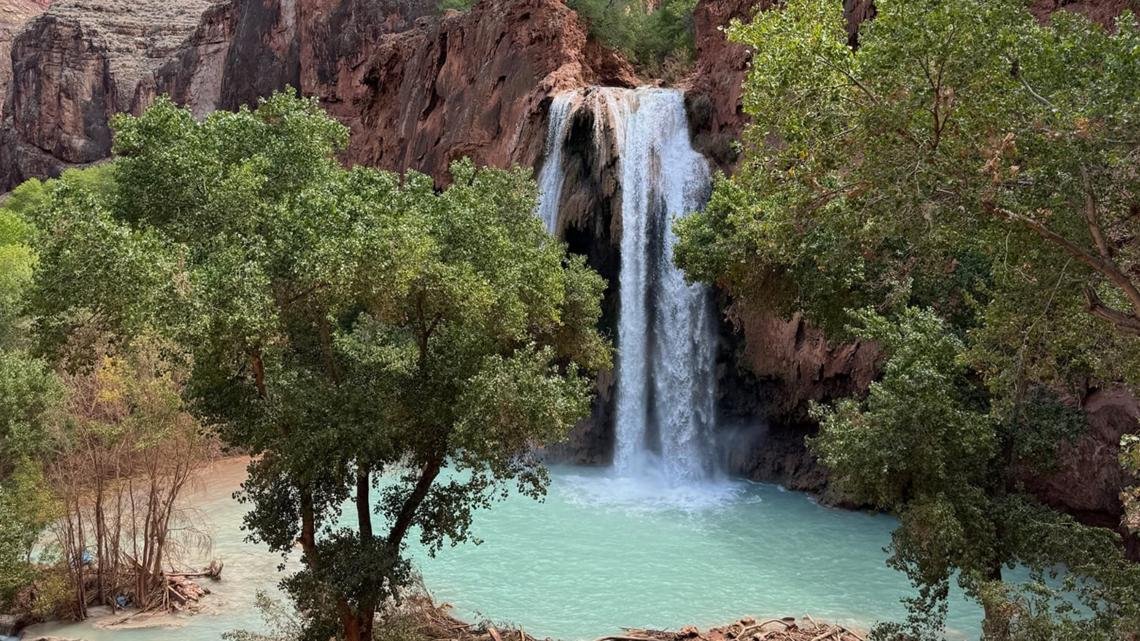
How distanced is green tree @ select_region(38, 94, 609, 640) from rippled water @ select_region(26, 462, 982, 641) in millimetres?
5031

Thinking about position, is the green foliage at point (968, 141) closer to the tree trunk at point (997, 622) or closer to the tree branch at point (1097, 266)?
the tree branch at point (1097, 266)

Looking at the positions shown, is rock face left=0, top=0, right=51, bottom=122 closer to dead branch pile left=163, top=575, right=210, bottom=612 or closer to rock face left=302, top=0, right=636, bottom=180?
rock face left=302, top=0, right=636, bottom=180

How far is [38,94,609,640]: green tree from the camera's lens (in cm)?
806

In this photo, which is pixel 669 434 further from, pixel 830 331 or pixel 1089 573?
pixel 1089 573

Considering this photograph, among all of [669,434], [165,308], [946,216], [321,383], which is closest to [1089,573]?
[946,216]

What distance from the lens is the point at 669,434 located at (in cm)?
2578

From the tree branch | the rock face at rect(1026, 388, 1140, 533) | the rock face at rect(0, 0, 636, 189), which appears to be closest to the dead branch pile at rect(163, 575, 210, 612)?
the rock face at rect(0, 0, 636, 189)

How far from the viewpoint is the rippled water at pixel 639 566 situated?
584 inches

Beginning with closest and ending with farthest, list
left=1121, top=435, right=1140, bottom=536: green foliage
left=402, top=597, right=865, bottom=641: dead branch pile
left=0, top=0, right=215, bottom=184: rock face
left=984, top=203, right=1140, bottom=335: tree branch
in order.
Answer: left=1121, top=435, right=1140, bottom=536: green foliage → left=984, top=203, right=1140, bottom=335: tree branch → left=402, top=597, right=865, bottom=641: dead branch pile → left=0, top=0, right=215, bottom=184: rock face

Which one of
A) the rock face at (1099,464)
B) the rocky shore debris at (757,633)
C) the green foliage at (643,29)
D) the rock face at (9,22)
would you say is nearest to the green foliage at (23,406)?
the rocky shore debris at (757,633)

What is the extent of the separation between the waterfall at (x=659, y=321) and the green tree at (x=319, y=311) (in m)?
15.0

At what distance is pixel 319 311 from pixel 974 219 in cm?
643

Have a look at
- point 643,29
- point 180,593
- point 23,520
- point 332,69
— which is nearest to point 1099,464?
point 180,593

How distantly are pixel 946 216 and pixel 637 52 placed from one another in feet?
93.0
